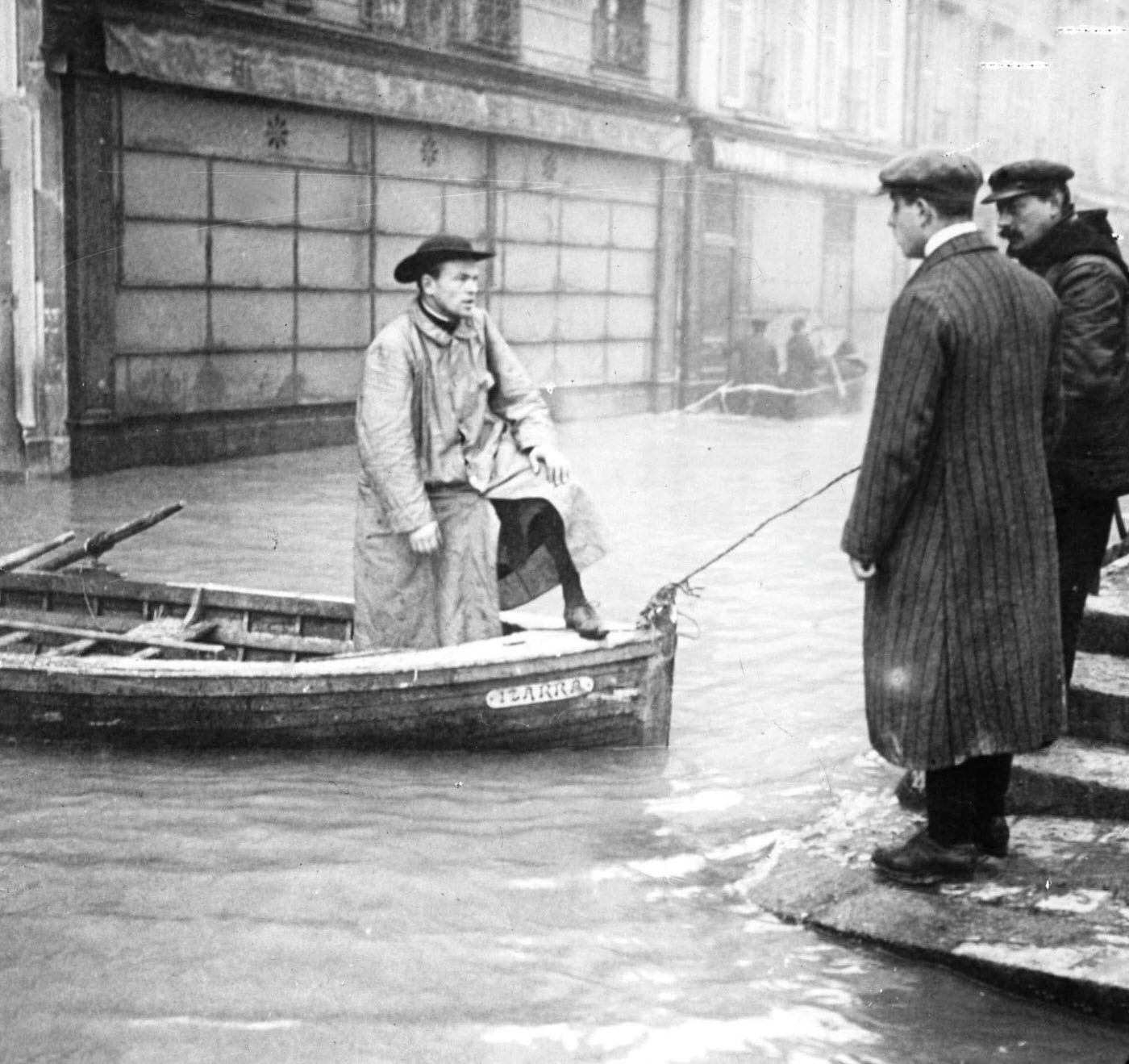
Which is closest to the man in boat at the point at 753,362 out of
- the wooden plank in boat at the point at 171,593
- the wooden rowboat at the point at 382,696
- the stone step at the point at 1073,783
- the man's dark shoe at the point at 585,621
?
the wooden plank in boat at the point at 171,593

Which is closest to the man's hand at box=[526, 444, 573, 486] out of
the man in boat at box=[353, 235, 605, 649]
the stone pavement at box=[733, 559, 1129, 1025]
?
the man in boat at box=[353, 235, 605, 649]

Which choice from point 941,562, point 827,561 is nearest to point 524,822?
point 941,562

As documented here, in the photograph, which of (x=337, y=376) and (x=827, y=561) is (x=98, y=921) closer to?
(x=827, y=561)

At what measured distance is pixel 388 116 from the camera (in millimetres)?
16094

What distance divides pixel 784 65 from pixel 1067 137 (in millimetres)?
15286

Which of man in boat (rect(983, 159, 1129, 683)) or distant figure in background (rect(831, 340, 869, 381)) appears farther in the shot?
distant figure in background (rect(831, 340, 869, 381))

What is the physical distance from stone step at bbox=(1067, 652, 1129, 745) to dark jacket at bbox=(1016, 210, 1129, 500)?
2.08 ft

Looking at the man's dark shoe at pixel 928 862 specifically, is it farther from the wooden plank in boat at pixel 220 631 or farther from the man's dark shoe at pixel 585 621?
the wooden plank in boat at pixel 220 631

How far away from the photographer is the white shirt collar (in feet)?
13.7

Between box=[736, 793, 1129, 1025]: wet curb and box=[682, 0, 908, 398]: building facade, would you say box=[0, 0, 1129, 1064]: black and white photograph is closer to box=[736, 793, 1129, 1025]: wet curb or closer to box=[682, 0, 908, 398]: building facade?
box=[736, 793, 1129, 1025]: wet curb

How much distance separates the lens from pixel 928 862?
4.37 m

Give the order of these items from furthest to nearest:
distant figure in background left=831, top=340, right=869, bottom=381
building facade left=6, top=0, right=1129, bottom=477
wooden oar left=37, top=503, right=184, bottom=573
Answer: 1. distant figure in background left=831, top=340, right=869, bottom=381
2. building facade left=6, top=0, right=1129, bottom=477
3. wooden oar left=37, top=503, right=184, bottom=573

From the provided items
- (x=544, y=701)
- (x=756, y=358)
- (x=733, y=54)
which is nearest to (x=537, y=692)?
(x=544, y=701)

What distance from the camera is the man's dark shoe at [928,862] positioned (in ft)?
14.3
